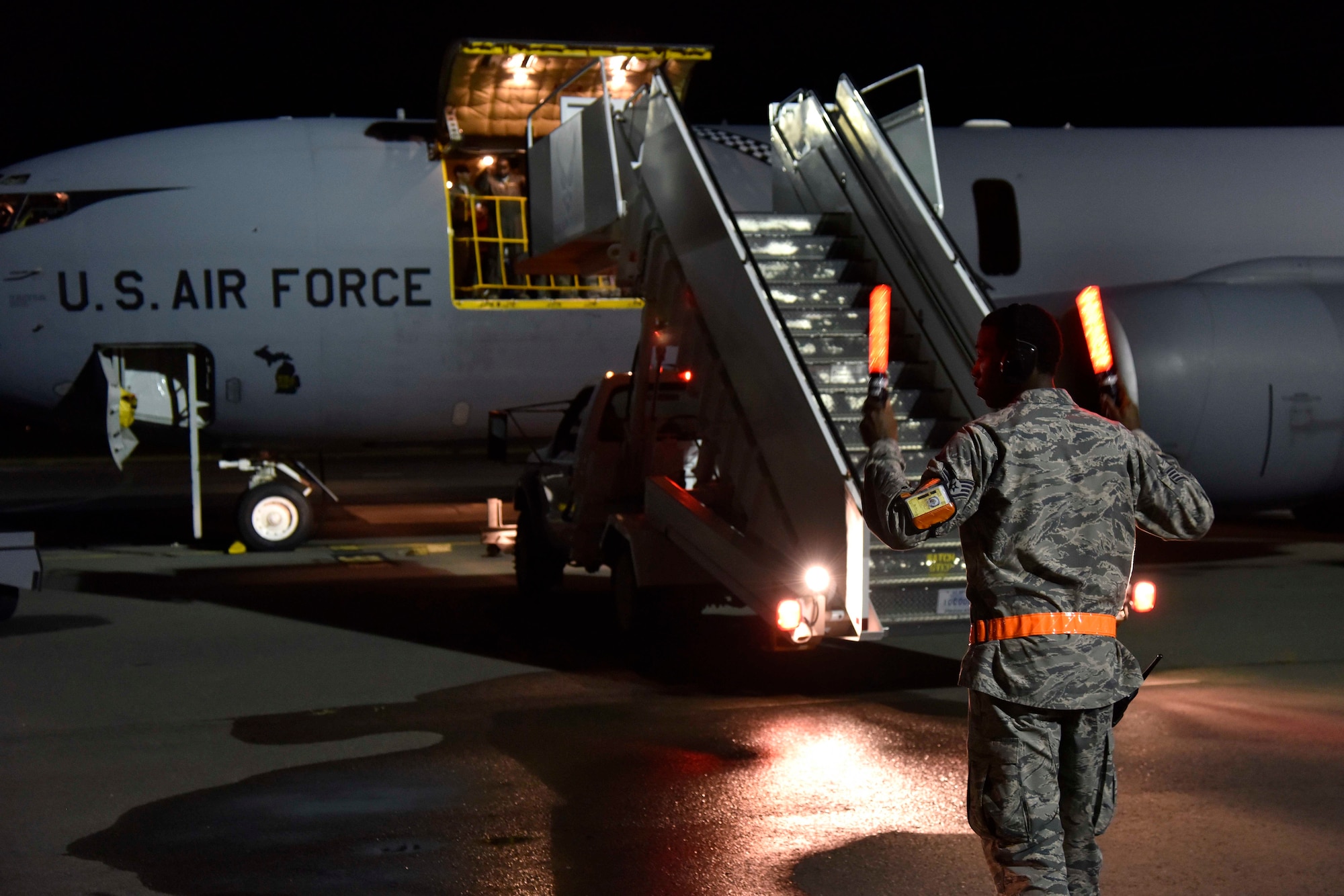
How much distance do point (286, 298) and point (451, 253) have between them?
1612 millimetres

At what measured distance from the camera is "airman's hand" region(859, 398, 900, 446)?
3.56 meters

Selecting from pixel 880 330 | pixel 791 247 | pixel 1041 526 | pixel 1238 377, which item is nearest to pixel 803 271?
pixel 791 247

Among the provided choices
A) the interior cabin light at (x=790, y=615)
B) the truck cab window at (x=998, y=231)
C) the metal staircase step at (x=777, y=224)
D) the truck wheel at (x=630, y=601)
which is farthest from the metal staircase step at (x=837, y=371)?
the truck cab window at (x=998, y=231)

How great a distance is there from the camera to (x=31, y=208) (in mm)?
12961

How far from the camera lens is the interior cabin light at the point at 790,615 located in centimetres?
680

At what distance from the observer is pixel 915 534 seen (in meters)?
3.35

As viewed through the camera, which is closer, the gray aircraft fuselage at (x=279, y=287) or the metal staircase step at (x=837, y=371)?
the metal staircase step at (x=837, y=371)

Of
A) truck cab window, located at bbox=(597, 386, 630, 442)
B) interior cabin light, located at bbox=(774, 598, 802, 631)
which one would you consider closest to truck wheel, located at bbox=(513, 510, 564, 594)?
truck cab window, located at bbox=(597, 386, 630, 442)

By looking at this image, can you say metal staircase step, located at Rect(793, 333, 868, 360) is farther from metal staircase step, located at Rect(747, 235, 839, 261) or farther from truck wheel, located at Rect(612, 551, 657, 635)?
truck wheel, located at Rect(612, 551, 657, 635)

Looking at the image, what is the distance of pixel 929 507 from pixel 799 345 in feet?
17.1

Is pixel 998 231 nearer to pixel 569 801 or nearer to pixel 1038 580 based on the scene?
pixel 569 801

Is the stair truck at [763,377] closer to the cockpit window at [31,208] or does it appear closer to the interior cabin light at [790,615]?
the interior cabin light at [790,615]

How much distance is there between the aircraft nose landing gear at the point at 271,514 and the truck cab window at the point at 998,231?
287 inches

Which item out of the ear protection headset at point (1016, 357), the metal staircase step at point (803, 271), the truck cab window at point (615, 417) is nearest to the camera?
the ear protection headset at point (1016, 357)
